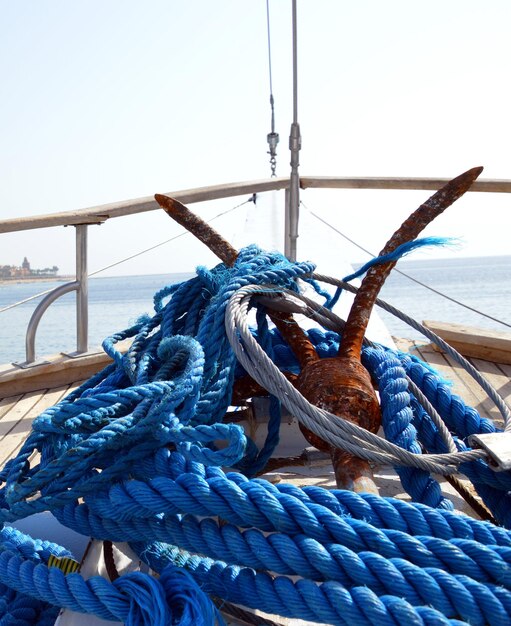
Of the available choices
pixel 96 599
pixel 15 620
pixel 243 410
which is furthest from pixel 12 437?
pixel 96 599

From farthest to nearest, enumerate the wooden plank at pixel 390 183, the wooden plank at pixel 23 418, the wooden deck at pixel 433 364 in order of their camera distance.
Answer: the wooden plank at pixel 390 183
the wooden deck at pixel 433 364
the wooden plank at pixel 23 418

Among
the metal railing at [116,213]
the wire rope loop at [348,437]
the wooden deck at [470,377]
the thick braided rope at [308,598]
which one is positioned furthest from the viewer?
the metal railing at [116,213]

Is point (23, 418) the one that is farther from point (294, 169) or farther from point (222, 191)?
point (294, 169)

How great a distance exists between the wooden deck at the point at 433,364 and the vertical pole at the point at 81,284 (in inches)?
5.2

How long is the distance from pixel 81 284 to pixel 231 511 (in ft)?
5.69

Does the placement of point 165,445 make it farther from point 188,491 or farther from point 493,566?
point 493,566

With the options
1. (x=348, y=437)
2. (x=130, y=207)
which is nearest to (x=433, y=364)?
(x=130, y=207)

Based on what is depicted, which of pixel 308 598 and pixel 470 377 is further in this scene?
pixel 470 377

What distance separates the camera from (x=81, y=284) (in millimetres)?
2314

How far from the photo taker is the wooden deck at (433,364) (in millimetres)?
1843

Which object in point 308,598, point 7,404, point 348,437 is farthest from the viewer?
point 7,404

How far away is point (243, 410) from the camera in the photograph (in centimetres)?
136

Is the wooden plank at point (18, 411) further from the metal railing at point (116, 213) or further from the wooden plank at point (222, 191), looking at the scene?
the wooden plank at point (222, 191)

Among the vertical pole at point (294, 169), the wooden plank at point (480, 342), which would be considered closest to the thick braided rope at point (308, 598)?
the vertical pole at point (294, 169)
